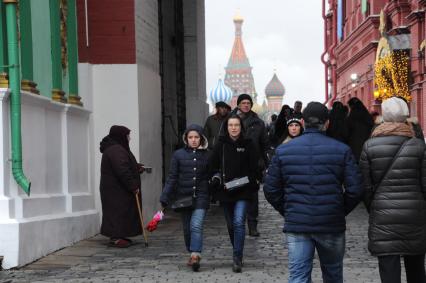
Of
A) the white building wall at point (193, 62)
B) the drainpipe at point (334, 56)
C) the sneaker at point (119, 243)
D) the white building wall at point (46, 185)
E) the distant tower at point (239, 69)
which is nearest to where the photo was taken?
the white building wall at point (46, 185)

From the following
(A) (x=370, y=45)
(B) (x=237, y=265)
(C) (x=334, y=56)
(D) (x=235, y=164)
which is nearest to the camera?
(B) (x=237, y=265)

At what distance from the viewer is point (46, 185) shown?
11.0 meters

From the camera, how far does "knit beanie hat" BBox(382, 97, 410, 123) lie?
21.7 ft

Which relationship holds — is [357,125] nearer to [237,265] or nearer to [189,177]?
[189,177]

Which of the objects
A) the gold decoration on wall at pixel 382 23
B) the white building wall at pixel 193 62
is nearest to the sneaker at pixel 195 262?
the white building wall at pixel 193 62

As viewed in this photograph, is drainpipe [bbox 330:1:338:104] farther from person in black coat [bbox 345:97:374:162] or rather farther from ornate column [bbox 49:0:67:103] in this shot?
ornate column [bbox 49:0:67:103]

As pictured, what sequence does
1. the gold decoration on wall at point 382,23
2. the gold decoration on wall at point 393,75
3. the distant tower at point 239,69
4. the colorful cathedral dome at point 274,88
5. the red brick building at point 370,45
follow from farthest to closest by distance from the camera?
the distant tower at point 239,69
the colorful cathedral dome at point 274,88
the gold decoration on wall at point 382,23
the gold decoration on wall at point 393,75
the red brick building at point 370,45

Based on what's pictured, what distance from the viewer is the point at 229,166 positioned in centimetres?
927

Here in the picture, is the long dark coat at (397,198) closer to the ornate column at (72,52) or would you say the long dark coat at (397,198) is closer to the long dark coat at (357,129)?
the ornate column at (72,52)

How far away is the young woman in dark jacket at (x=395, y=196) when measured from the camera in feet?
20.9

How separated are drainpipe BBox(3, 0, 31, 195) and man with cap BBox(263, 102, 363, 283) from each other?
154 inches

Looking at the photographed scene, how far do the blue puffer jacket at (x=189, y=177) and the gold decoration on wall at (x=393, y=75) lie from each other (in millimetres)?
22188

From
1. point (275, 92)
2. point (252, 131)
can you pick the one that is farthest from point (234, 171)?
point (275, 92)

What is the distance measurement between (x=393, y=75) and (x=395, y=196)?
25671 millimetres
